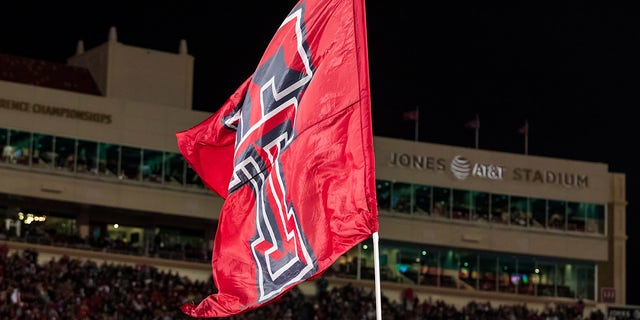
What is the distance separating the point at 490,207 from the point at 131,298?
25182 millimetres

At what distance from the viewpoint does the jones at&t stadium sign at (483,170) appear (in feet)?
238

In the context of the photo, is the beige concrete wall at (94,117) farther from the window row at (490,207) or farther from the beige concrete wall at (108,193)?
the window row at (490,207)

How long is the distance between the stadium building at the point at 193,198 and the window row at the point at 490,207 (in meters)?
0.07

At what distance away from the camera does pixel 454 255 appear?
74.8 m

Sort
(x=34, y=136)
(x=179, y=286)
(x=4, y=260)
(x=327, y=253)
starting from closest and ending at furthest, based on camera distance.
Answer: (x=327, y=253)
(x=4, y=260)
(x=179, y=286)
(x=34, y=136)

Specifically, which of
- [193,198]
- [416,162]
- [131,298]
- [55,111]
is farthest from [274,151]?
[416,162]

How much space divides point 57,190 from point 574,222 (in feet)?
88.8

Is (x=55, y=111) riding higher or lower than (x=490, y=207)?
higher

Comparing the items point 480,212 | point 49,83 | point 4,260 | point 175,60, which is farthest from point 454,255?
point 4,260

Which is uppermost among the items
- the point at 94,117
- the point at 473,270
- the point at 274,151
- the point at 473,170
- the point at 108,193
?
the point at 94,117

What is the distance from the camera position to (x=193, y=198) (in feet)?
222

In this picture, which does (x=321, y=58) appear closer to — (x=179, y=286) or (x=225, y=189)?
(x=225, y=189)

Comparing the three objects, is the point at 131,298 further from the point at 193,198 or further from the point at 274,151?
the point at 274,151

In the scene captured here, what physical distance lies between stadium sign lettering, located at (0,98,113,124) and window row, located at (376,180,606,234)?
14.1 meters
